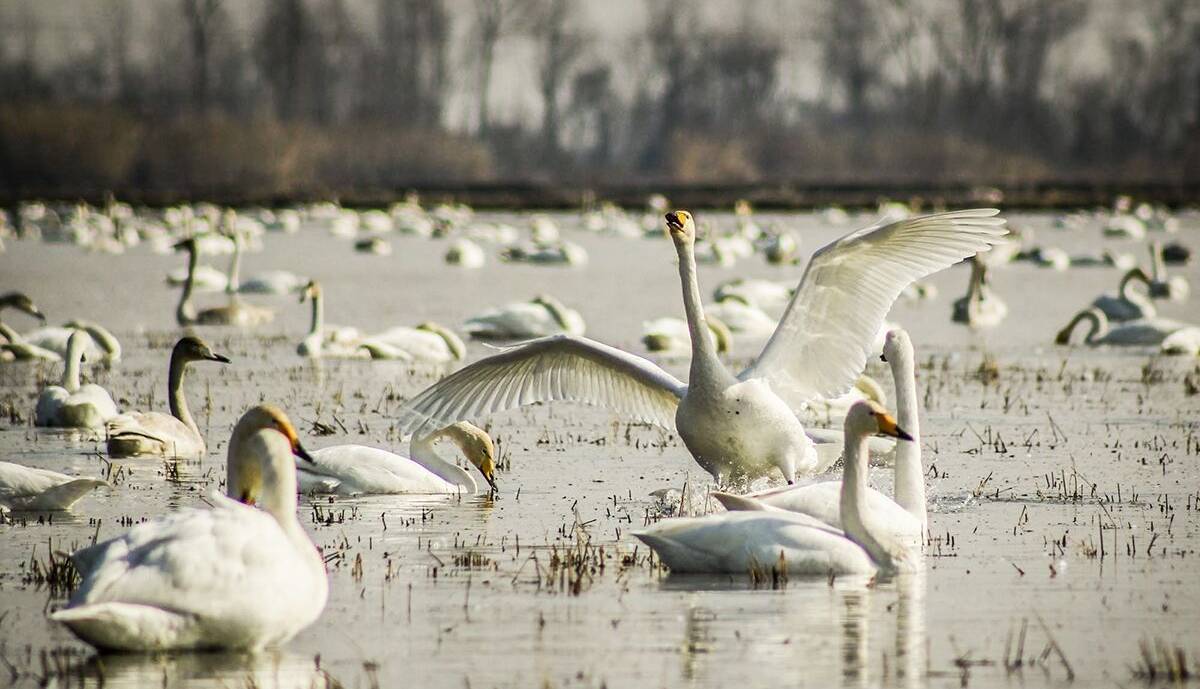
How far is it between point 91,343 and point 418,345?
8.91ft

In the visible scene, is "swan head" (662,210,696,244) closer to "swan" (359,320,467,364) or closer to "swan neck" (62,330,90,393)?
"swan neck" (62,330,90,393)

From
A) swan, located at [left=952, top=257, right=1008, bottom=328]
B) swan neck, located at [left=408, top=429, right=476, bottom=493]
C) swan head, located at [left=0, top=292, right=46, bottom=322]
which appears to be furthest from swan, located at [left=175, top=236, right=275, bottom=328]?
swan neck, located at [left=408, top=429, right=476, bottom=493]

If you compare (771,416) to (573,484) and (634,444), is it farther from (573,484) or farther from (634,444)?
(634,444)

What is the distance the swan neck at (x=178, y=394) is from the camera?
1123 centimetres

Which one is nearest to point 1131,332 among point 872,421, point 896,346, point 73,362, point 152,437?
point 73,362

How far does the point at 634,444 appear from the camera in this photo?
11531 millimetres

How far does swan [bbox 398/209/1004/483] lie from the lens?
27.7 ft

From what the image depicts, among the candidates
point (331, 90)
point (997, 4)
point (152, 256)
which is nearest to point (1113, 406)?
point (152, 256)

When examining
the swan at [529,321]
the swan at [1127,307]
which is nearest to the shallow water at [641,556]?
the swan at [529,321]

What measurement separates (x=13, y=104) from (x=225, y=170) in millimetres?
7793

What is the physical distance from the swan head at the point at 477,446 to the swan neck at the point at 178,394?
6.47 ft

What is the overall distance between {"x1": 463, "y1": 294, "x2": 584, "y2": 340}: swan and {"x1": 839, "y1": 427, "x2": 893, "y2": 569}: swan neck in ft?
39.2

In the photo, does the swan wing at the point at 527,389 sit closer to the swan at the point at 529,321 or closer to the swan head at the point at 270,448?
the swan head at the point at 270,448

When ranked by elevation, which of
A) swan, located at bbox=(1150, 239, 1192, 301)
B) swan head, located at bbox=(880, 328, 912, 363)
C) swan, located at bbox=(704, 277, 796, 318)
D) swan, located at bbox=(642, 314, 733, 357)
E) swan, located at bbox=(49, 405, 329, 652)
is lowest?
swan, located at bbox=(49, 405, 329, 652)
